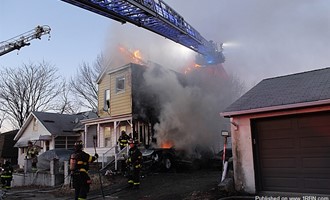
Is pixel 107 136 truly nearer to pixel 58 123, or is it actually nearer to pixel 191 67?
pixel 191 67

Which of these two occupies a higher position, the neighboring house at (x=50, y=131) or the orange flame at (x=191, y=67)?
the orange flame at (x=191, y=67)

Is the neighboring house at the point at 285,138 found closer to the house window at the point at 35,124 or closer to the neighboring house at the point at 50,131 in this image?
the neighboring house at the point at 50,131

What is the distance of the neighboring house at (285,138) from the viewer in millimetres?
7633

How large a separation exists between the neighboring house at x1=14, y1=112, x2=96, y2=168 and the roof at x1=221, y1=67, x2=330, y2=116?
17213 mm

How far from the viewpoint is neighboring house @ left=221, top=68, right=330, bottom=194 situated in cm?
763

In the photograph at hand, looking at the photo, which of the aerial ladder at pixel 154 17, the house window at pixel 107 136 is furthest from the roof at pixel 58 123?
the aerial ladder at pixel 154 17

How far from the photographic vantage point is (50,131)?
24125mm

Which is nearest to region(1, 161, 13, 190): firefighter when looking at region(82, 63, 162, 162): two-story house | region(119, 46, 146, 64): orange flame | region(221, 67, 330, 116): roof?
region(82, 63, 162, 162): two-story house

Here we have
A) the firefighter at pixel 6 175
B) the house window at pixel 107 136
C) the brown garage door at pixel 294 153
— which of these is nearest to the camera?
the brown garage door at pixel 294 153

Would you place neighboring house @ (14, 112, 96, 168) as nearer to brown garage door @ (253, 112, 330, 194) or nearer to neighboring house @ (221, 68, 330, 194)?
neighboring house @ (221, 68, 330, 194)

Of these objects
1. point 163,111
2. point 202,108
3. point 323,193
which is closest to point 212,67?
point 202,108

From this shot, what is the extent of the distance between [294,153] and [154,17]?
23.1ft

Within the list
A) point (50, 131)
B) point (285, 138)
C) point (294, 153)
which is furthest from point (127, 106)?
point (294, 153)

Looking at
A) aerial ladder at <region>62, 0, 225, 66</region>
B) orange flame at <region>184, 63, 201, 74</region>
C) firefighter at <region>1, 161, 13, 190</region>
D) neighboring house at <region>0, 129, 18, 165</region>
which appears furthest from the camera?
neighboring house at <region>0, 129, 18, 165</region>
